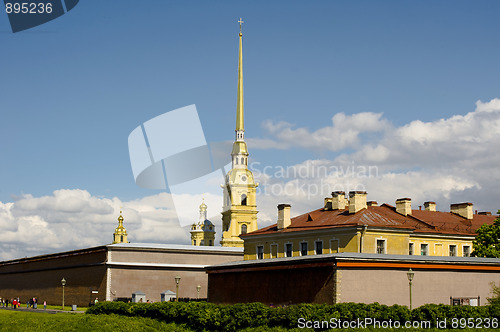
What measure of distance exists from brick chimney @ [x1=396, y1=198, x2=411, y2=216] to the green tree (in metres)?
7.33

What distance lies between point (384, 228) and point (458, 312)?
962 inches

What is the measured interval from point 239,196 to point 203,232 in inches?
979

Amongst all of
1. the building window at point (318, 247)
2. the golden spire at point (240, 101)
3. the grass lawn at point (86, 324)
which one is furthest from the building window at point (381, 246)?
the golden spire at point (240, 101)

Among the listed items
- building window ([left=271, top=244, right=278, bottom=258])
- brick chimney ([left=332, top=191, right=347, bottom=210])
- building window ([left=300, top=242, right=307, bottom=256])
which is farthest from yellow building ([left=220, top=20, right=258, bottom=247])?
building window ([left=300, top=242, right=307, bottom=256])

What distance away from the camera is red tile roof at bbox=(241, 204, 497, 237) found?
61250 mm

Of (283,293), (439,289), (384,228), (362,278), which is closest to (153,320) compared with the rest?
(283,293)

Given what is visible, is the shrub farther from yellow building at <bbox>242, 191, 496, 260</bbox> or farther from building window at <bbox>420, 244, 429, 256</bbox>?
building window at <bbox>420, 244, 429, 256</bbox>

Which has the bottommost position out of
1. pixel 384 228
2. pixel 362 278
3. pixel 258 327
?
pixel 258 327

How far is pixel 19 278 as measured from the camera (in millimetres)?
98500

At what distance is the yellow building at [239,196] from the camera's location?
122438mm

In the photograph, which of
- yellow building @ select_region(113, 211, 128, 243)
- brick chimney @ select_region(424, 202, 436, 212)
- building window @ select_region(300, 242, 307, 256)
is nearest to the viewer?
building window @ select_region(300, 242, 307, 256)

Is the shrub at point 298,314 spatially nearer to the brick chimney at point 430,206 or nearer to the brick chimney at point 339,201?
the brick chimney at point 339,201

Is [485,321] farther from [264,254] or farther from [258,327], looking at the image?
[264,254]

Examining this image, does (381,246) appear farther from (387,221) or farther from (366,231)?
(387,221)
